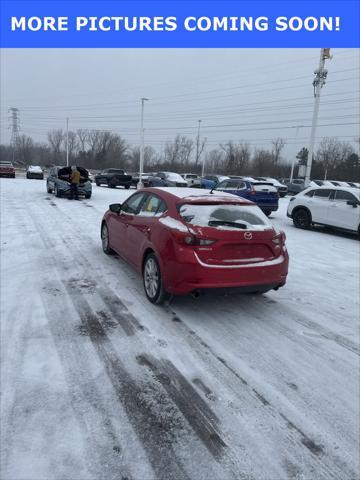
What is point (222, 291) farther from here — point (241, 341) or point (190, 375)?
point (190, 375)

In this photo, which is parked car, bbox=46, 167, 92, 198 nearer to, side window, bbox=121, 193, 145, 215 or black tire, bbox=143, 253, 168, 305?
side window, bbox=121, 193, 145, 215

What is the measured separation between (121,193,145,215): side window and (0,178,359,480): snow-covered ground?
3.77ft

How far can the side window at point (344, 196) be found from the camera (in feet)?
38.4

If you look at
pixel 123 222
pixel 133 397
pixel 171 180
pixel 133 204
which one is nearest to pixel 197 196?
pixel 133 204

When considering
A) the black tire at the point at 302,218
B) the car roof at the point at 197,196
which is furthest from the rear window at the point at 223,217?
the black tire at the point at 302,218

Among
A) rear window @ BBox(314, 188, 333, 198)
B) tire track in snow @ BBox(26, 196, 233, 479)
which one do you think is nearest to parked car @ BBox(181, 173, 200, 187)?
rear window @ BBox(314, 188, 333, 198)

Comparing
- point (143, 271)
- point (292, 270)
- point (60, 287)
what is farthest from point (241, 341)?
point (292, 270)

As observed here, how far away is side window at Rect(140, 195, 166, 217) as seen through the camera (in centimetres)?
517

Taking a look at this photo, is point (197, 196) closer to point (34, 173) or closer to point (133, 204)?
point (133, 204)

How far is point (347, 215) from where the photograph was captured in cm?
1171

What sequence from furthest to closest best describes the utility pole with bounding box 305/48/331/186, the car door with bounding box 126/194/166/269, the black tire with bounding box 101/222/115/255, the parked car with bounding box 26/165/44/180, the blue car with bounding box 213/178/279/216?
the parked car with bounding box 26/165/44/180
the utility pole with bounding box 305/48/331/186
the blue car with bounding box 213/178/279/216
the black tire with bounding box 101/222/115/255
the car door with bounding box 126/194/166/269

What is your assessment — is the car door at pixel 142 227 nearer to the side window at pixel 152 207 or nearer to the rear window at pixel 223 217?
the side window at pixel 152 207

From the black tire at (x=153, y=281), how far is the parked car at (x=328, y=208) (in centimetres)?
863

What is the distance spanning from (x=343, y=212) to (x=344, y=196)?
0.57 meters
